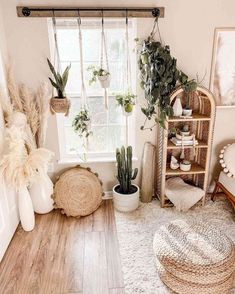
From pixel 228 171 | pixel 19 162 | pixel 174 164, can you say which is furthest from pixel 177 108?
pixel 19 162

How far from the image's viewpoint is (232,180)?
101 inches

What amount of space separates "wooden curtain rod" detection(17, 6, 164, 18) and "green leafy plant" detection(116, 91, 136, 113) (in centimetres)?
70

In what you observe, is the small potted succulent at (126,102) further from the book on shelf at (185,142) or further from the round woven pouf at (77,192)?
the round woven pouf at (77,192)

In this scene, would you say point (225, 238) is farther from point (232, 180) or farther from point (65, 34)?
point (65, 34)

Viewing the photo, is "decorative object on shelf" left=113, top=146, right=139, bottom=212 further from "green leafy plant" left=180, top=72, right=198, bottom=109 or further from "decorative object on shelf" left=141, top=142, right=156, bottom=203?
"green leafy plant" left=180, top=72, right=198, bottom=109

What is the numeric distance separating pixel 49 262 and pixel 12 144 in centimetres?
98

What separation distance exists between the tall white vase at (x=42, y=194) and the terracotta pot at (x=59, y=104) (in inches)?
26.5

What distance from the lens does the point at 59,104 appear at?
238 cm

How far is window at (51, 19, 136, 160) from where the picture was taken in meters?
2.44

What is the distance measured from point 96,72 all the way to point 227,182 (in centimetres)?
168

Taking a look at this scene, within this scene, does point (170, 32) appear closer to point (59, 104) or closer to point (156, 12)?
point (156, 12)

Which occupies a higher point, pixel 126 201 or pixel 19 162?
pixel 19 162

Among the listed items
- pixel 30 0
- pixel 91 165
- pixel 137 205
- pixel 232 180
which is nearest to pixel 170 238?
pixel 137 205

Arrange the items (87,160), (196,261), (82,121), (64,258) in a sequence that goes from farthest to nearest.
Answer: (87,160), (82,121), (64,258), (196,261)
